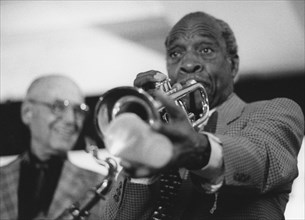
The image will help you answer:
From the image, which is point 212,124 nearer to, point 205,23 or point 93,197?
point 205,23

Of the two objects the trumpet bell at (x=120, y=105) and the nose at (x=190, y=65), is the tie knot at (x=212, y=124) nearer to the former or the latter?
the nose at (x=190, y=65)

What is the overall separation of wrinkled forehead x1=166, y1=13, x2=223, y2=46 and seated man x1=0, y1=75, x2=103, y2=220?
46.2 inches

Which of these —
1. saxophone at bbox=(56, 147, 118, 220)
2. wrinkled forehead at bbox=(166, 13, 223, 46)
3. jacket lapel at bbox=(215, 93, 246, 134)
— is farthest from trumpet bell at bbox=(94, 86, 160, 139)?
saxophone at bbox=(56, 147, 118, 220)

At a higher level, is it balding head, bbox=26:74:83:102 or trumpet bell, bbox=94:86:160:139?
trumpet bell, bbox=94:86:160:139

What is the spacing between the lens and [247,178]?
54.0 inches

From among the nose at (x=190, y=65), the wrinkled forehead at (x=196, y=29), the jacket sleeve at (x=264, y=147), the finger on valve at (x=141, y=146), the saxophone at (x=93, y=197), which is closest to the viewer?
the finger on valve at (x=141, y=146)

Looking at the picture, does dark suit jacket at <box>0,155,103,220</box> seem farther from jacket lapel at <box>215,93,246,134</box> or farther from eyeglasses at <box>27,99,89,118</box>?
jacket lapel at <box>215,93,246,134</box>

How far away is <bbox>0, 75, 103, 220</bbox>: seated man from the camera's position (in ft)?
9.76

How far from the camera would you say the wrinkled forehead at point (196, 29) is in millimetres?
2320

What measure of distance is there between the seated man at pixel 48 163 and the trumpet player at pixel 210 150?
1.18 metres

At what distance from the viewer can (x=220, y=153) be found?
130cm

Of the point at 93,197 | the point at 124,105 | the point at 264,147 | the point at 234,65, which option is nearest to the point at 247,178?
the point at 264,147

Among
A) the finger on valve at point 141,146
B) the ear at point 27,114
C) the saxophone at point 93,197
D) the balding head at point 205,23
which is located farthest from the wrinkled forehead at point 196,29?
the ear at point 27,114

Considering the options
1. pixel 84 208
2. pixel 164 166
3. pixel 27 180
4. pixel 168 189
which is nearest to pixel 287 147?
pixel 168 189
